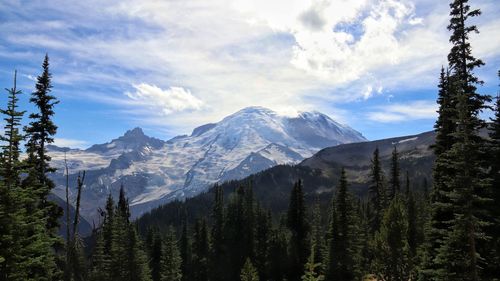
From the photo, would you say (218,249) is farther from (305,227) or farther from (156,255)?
(305,227)

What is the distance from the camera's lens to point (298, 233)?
73750 millimetres

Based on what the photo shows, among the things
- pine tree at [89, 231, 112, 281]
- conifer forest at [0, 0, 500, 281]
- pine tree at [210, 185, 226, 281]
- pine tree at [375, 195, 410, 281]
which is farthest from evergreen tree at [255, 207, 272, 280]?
pine tree at [375, 195, 410, 281]

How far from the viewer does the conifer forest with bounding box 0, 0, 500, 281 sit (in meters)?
23.6

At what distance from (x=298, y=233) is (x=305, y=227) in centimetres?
145

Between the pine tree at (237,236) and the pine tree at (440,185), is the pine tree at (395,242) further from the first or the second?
the pine tree at (237,236)

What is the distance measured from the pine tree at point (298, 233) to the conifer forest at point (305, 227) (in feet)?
0.52

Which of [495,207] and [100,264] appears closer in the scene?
[495,207]

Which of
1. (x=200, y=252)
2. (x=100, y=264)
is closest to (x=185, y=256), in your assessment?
(x=200, y=252)

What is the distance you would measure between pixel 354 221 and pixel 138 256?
29.8m

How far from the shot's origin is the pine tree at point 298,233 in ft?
240

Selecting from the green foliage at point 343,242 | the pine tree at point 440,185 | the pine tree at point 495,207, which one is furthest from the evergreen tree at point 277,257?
the pine tree at point 495,207

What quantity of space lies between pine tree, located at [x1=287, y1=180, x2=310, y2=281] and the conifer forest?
0.52 ft

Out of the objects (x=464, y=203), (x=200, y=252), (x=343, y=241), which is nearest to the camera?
(x=464, y=203)

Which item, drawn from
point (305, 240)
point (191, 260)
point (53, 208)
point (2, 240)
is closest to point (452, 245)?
point (2, 240)
